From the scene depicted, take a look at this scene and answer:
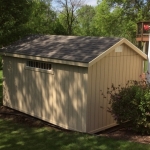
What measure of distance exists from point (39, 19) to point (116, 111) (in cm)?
2811

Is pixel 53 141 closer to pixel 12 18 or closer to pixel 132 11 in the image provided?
pixel 12 18

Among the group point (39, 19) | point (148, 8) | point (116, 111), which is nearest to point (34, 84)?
point (116, 111)

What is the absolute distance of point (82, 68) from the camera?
795cm

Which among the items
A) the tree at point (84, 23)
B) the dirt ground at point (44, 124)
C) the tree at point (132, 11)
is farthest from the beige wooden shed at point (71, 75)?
the tree at point (84, 23)

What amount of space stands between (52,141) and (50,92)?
243 centimetres

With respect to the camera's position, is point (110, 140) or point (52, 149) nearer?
point (52, 149)

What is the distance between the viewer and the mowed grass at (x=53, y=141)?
6.58 metres

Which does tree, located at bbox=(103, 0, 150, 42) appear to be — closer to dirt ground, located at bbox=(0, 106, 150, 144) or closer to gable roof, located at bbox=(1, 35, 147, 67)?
gable roof, located at bbox=(1, 35, 147, 67)

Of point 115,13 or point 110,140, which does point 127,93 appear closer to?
point 110,140

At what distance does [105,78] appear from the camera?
28.2 ft

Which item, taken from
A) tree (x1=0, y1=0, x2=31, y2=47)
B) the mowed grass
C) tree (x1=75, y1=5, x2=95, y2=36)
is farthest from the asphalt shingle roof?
tree (x1=75, y1=5, x2=95, y2=36)

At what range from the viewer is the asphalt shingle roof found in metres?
8.23

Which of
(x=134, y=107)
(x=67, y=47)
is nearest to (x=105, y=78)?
(x=134, y=107)

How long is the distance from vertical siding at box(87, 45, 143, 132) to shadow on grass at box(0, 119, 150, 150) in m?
1.01
